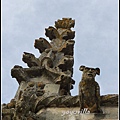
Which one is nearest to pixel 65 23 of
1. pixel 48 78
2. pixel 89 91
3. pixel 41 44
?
pixel 41 44

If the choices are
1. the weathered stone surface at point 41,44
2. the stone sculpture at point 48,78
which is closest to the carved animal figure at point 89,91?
the stone sculpture at point 48,78

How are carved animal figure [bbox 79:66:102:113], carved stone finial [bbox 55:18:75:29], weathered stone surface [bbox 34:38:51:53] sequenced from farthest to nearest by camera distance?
carved stone finial [bbox 55:18:75:29] < weathered stone surface [bbox 34:38:51:53] < carved animal figure [bbox 79:66:102:113]

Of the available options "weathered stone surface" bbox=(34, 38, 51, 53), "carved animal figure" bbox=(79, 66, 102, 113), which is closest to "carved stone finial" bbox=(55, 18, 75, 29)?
"weathered stone surface" bbox=(34, 38, 51, 53)

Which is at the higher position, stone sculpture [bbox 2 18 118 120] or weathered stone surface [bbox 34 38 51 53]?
weathered stone surface [bbox 34 38 51 53]

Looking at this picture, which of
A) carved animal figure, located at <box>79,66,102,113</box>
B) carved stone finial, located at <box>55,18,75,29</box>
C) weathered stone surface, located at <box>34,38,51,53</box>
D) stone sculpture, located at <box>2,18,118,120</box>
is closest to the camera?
carved animal figure, located at <box>79,66,102,113</box>

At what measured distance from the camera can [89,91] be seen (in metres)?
8.65

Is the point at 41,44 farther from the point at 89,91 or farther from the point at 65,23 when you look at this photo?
the point at 89,91

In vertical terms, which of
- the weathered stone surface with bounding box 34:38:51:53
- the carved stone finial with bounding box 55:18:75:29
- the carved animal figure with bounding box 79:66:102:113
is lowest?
the carved animal figure with bounding box 79:66:102:113

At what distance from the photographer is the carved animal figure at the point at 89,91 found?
8.54 meters

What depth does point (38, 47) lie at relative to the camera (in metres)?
13.4

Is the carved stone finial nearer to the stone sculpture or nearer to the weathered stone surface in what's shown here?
the stone sculpture

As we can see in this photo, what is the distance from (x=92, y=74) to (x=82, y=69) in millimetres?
199

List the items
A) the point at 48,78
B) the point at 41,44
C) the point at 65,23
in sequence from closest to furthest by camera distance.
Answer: the point at 48,78 < the point at 41,44 < the point at 65,23

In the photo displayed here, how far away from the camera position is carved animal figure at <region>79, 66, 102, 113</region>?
28.0ft
